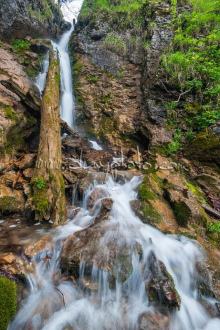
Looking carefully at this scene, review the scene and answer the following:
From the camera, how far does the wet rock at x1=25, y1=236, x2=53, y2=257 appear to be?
3012 mm

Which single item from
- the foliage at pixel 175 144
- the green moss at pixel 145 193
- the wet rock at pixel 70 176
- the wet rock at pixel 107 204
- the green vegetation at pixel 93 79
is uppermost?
the green vegetation at pixel 93 79

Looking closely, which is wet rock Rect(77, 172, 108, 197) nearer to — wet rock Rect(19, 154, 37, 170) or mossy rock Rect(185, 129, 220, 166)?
wet rock Rect(19, 154, 37, 170)

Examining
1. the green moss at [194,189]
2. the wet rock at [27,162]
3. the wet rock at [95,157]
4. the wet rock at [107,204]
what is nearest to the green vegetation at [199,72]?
the green moss at [194,189]

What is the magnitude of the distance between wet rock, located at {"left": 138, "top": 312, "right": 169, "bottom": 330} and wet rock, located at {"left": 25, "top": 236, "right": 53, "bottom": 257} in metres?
1.89

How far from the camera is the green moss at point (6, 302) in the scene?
201 centimetres

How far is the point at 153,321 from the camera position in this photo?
241 centimetres

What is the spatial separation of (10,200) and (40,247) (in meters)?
1.66

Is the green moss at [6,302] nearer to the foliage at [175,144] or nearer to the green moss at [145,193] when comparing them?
the green moss at [145,193]

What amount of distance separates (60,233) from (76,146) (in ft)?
14.8

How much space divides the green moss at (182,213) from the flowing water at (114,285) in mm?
497

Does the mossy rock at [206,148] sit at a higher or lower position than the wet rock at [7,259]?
higher

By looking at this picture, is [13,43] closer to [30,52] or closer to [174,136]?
[30,52]

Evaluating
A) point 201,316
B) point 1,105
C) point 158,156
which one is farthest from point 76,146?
point 201,316

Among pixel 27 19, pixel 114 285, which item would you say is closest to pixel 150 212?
pixel 114 285
